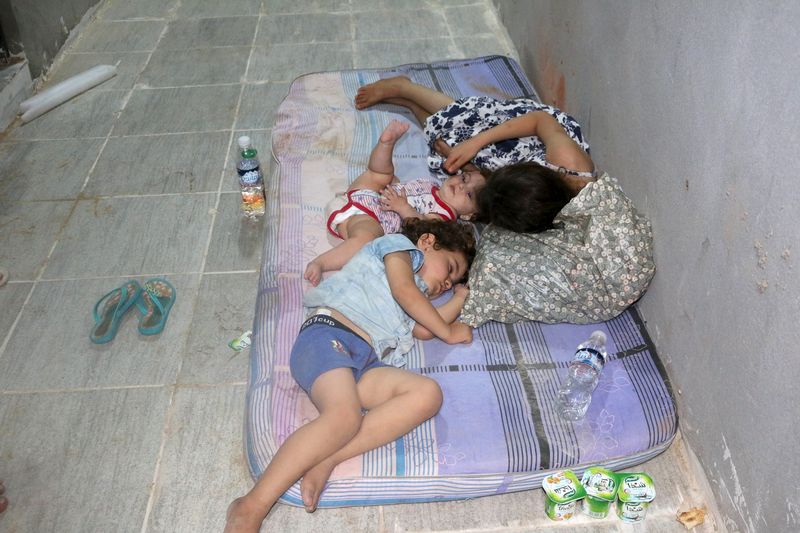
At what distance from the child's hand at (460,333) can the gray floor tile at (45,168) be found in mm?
1632

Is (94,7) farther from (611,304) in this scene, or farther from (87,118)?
(611,304)

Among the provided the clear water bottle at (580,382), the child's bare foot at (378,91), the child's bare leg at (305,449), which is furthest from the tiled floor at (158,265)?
the child's bare foot at (378,91)

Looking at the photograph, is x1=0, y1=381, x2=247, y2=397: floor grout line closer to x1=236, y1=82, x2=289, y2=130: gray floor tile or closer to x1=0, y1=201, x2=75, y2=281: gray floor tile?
x1=0, y1=201, x2=75, y2=281: gray floor tile

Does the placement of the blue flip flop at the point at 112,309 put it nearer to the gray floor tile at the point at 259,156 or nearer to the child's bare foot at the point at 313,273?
the child's bare foot at the point at 313,273

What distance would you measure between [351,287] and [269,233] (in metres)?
0.57

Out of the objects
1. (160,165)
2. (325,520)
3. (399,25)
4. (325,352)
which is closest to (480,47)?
(399,25)

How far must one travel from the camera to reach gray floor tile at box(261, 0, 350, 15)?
4.48m

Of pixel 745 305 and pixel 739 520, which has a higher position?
pixel 745 305

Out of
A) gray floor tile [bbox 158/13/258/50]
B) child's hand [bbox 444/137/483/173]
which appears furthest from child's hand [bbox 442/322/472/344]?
gray floor tile [bbox 158/13/258/50]

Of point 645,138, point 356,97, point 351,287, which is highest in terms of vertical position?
point 645,138

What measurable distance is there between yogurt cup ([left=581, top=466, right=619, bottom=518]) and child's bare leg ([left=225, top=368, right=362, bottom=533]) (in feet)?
1.69

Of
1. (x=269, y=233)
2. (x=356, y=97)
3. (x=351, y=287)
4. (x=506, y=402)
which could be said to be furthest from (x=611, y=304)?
(x=356, y=97)

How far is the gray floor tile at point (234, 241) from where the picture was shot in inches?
96.3

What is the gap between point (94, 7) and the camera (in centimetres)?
443
